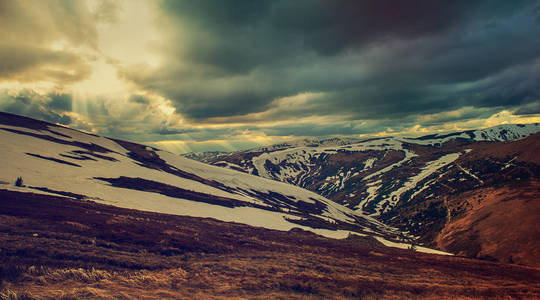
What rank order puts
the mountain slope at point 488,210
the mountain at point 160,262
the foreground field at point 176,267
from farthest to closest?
the mountain slope at point 488,210 → the mountain at point 160,262 → the foreground field at point 176,267

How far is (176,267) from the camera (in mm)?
25016

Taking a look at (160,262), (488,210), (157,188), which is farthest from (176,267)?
(488,210)

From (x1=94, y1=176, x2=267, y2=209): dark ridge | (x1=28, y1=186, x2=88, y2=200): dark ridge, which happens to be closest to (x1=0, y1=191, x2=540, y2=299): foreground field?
(x1=28, y1=186, x2=88, y2=200): dark ridge

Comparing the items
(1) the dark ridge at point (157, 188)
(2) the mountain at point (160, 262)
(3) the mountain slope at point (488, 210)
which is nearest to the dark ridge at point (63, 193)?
(2) the mountain at point (160, 262)

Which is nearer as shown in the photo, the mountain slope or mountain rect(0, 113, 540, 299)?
mountain rect(0, 113, 540, 299)

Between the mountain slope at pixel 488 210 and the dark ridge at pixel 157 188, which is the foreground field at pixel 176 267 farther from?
the mountain slope at pixel 488 210

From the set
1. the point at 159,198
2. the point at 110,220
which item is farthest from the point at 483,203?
the point at 110,220

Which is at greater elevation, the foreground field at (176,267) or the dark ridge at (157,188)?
the dark ridge at (157,188)

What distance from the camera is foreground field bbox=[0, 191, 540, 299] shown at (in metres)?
18.9

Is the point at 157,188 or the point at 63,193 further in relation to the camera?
the point at 157,188

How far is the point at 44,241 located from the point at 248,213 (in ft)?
171

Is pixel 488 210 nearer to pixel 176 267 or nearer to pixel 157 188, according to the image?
pixel 176 267

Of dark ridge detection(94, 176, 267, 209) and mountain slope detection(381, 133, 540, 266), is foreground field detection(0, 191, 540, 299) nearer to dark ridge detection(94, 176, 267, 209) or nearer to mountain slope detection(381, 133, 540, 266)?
dark ridge detection(94, 176, 267, 209)

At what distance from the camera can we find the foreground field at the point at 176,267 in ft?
62.1
